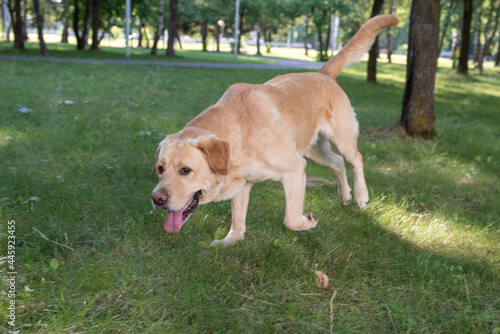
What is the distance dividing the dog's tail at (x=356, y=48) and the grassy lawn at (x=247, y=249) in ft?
4.75

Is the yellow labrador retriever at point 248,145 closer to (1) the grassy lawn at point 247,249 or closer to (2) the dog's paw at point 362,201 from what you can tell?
(2) the dog's paw at point 362,201

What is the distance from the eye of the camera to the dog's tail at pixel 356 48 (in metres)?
5.27

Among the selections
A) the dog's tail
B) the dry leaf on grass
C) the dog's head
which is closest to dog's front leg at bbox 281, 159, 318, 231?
the dry leaf on grass

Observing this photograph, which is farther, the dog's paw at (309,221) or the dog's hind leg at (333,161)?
the dog's hind leg at (333,161)

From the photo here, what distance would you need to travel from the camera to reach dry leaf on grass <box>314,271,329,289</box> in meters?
3.34

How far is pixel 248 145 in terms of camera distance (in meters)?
3.60

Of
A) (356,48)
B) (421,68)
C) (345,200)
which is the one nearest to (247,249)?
(345,200)

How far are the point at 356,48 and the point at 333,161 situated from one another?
1375 millimetres

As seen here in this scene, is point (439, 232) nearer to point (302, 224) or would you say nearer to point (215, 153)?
point (302, 224)

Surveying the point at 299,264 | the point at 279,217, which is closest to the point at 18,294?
the point at 299,264

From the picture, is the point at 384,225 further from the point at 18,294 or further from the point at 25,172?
the point at 25,172

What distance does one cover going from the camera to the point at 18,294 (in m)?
2.75

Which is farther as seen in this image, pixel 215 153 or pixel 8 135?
pixel 8 135

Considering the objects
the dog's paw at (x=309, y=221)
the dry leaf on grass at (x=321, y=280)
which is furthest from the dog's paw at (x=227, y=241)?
the dry leaf on grass at (x=321, y=280)
